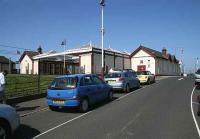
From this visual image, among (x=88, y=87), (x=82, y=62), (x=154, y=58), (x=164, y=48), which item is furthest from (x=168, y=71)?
(x=88, y=87)

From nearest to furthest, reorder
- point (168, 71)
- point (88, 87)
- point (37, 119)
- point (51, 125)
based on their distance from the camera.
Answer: point (51, 125), point (37, 119), point (88, 87), point (168, 71)

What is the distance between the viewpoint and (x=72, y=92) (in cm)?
1091

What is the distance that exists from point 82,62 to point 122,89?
81.8ft

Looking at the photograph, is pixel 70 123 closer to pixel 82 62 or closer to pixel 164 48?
pixel 82 62

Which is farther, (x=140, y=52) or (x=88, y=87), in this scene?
(x=140, y=52)

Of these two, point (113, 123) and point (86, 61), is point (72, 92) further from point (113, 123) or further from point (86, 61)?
point (86, 61)

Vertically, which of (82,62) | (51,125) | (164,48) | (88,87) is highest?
(164,48)

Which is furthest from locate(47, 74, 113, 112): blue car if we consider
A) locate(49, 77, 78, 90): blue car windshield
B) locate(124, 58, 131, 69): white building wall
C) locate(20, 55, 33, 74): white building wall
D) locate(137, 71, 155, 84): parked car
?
locate(20, 55, 33, 74): white building wall

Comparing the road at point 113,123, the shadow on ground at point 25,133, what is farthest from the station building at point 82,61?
the shadow on ground at point 25,133

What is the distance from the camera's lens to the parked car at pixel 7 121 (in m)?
6.29

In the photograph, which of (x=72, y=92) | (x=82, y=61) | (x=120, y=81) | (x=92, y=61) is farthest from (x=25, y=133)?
(x=82, y=61)

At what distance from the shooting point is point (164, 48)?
240 feet

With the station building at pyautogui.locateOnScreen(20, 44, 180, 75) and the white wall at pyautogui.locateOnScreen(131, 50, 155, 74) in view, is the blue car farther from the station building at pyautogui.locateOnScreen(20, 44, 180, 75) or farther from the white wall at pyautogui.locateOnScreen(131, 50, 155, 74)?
the white wall at pyautogui.locateOnScreen(131, 50, 155, 74)

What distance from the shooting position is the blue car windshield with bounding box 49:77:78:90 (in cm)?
1113
